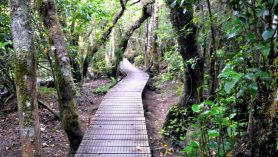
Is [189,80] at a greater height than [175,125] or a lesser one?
greater

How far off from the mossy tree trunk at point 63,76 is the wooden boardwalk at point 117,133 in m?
0.34

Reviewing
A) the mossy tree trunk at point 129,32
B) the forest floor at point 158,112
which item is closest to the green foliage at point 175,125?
the forest floor at point 158,112

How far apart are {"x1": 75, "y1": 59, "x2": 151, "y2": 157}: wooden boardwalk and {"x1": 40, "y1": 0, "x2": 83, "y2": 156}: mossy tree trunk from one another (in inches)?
13.5

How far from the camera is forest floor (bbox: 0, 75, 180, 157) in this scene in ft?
19.4

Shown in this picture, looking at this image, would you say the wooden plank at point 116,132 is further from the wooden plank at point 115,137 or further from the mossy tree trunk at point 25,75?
the mossy tree trunk at point 25,75

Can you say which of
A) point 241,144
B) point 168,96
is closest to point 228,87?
point 241,144

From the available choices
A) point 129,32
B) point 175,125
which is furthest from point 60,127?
point 129,32

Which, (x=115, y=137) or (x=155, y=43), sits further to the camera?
(x=155, y=43)

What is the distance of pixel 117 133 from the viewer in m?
5.64

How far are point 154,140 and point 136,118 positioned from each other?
775 millimetres

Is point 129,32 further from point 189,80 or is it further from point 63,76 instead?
point 63,76

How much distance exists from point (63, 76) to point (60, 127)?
10.0 feet

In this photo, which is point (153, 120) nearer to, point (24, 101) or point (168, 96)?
point (168, 96)

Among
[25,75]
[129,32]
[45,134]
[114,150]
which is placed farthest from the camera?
[129,32]
